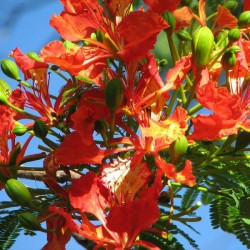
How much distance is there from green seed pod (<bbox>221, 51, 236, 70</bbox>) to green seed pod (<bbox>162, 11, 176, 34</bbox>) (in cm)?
17

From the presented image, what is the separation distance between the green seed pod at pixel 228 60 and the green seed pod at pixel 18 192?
556mm

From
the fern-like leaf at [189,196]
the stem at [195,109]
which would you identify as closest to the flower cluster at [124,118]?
the stem at [195,109]

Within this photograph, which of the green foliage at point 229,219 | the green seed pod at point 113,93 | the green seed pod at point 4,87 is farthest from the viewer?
the green seed pod at point 4,87

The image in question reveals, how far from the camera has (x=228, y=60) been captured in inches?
71.3

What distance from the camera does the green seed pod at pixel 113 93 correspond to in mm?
1688

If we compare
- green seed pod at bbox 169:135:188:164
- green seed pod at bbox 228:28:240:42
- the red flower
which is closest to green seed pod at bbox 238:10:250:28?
green seed pod at bbox 228:28:240:42

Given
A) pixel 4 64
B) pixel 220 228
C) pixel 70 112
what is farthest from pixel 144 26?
pixel 220 228

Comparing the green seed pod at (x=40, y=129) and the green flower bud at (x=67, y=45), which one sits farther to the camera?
the green flower bud at (x=67, y=45)

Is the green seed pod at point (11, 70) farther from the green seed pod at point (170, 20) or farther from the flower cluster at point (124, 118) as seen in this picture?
the green seed pod at point (170, 20)

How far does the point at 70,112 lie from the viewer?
1861mm

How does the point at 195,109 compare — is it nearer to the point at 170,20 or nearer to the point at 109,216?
the point at 170,20

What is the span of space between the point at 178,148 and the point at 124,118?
296mm

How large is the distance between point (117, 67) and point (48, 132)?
231 millimetres

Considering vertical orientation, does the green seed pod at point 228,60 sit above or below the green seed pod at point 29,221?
above
